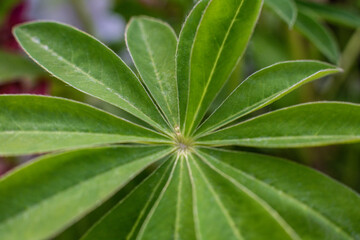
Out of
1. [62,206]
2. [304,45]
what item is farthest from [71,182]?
[304,45]

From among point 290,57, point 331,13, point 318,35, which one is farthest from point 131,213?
point 290,57

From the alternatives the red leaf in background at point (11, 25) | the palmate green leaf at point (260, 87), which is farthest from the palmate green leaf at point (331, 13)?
the red leaf in background at point (11, 25)

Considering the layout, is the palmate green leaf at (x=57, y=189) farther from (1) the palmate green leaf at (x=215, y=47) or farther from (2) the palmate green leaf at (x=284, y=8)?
(2) the palmate green leaf at (x=284, y=8)

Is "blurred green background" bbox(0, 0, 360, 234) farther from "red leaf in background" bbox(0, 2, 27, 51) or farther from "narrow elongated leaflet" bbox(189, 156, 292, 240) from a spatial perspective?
"narrow elongated leaflet" bbox(189, 156, 292, 240)

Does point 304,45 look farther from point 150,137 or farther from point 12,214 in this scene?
point 12,214

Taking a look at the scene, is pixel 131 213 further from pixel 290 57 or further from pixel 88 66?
pixel 290 57
